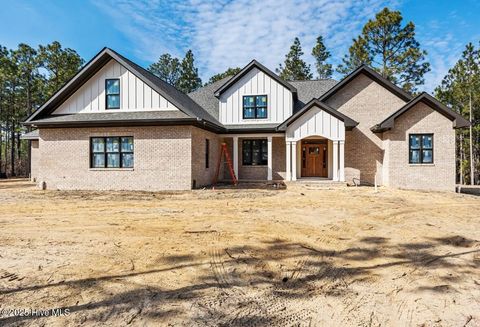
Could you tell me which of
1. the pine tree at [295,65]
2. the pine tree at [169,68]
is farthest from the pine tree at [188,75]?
the pine tree at [295,65]

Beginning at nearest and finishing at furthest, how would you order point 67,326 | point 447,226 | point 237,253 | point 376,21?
point 67,326, point 237,253, point 447,226, point 376,21

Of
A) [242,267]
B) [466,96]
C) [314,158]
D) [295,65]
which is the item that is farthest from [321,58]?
[242,267]

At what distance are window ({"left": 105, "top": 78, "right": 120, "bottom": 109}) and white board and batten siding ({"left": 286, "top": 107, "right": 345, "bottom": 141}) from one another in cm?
968

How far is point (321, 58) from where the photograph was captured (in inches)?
1678

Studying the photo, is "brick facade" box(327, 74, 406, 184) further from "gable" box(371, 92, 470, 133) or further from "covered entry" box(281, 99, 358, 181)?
"gable" box(371, 92, 470, 133)

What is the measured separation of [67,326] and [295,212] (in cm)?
701

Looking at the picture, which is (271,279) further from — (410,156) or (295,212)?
(410,156)

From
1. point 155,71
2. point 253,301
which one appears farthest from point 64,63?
point 253,301

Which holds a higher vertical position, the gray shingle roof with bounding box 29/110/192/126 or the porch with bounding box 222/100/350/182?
the gray shingle roof with bounding box 29/110/192/126

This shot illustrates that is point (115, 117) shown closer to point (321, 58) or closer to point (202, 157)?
point (202, 157)

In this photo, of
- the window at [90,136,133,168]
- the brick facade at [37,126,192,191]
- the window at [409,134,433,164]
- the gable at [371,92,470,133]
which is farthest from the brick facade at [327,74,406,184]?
the window at [90,136,133,168]

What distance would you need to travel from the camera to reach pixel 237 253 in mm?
5180

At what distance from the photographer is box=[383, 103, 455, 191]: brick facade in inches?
579

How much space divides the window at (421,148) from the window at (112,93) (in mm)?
15719
